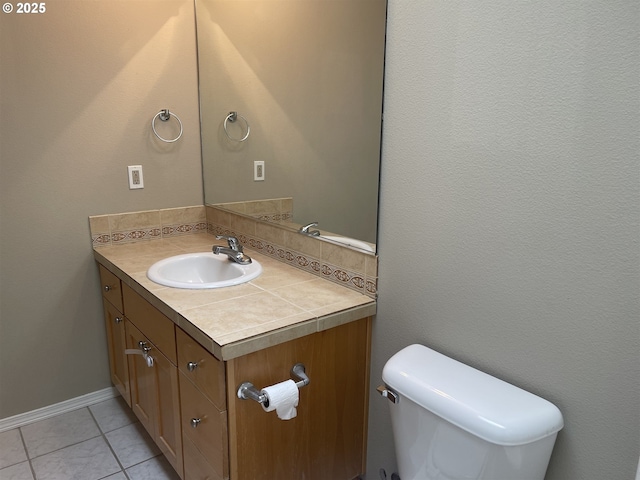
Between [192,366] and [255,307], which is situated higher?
[255,307]

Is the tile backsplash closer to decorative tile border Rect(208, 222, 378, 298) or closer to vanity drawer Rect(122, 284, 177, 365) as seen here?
decorative tile border Rect(208, 222, 378, 298)

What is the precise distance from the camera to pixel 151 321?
1652mm

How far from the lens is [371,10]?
4.60 feet

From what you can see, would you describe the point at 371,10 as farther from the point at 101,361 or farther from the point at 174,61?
the point at 101,361

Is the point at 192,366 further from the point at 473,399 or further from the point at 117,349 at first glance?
the point at 117,349

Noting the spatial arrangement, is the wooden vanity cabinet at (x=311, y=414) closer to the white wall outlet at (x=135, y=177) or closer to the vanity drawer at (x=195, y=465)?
the vanity drawer at (x=195, y=465)

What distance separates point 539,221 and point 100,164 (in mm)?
1845

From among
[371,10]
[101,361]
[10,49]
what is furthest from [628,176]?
[101,361]

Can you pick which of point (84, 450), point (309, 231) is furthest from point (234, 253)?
point (84, 450)

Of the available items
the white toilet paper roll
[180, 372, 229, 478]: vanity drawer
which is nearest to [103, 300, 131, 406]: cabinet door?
[180, 372, 229, 478]: vanity drawer

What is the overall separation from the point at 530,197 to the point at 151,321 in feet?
4.27

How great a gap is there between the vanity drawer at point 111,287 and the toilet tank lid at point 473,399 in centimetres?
127

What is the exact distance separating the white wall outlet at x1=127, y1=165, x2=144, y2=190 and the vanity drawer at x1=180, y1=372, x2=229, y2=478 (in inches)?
42.4

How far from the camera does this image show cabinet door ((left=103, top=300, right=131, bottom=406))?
2.02 metres
